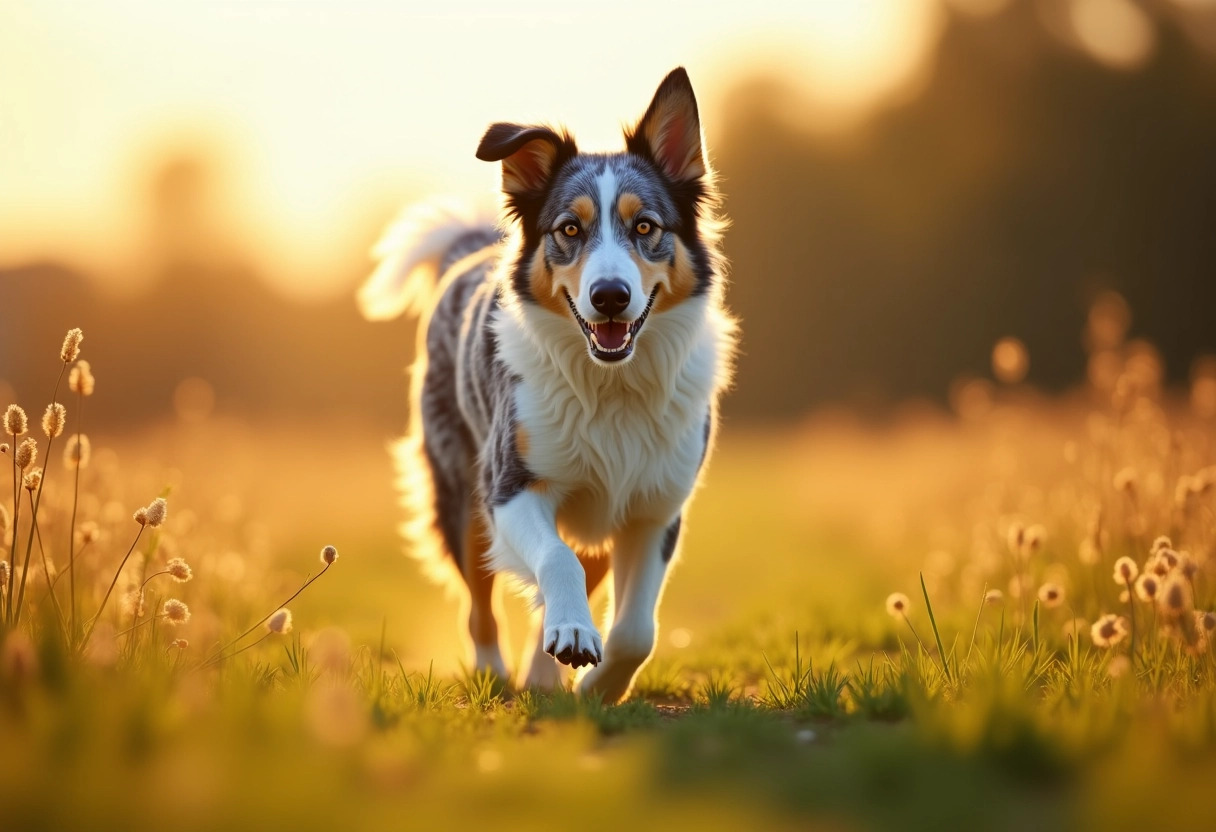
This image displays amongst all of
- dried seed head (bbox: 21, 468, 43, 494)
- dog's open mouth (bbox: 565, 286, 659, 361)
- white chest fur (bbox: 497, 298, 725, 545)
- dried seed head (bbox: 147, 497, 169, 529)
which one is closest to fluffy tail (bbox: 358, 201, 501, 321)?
white chest fur (bbox: 497, 298, 725, 545)

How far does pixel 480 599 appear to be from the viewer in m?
5.82

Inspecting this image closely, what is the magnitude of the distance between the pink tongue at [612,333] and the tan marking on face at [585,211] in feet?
1.49

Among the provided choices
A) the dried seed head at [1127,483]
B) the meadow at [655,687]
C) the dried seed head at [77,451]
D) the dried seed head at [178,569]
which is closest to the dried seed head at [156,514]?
the meadow at [655,687]

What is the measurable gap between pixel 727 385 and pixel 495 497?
1161 millimetres

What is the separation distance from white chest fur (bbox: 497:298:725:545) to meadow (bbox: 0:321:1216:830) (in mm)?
785

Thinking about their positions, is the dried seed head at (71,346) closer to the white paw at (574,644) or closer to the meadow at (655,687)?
the meadow at (655,687)

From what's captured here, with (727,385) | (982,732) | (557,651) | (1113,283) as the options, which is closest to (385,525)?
(727,385)

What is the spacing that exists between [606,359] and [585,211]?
0.64m

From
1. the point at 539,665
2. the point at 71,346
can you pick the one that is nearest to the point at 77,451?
the point at 71,346

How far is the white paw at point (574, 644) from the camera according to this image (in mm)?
3818

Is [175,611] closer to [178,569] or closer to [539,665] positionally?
[178,569]

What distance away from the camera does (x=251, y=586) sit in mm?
6328

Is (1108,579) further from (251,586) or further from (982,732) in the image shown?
(251,586)

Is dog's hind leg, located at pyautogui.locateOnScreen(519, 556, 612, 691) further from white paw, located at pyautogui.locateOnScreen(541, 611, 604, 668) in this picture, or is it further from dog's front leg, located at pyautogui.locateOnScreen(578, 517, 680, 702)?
white paw, located at pyautogui.locateOnScreen(541, 611, 604, 668)
